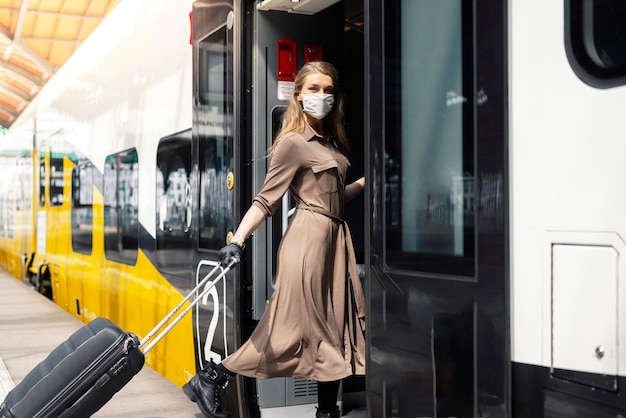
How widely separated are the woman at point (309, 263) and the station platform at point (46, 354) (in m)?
1.39

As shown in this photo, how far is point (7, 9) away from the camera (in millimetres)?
19188

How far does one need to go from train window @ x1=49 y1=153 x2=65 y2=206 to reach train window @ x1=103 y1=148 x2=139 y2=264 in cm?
253

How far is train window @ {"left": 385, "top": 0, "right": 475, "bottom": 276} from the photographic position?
1.88 meters

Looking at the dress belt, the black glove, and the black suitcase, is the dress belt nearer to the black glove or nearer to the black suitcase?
the black glove

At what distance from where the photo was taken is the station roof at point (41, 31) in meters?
19.4

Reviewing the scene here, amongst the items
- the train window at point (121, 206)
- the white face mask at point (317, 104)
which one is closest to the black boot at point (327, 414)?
the white face mask at point (317, 104)

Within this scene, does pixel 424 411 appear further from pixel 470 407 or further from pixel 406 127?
pixel 406 127

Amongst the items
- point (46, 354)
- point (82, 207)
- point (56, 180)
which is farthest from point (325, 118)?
point (56, 180)

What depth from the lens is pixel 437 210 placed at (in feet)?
6.44

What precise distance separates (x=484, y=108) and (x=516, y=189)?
0.21 metres

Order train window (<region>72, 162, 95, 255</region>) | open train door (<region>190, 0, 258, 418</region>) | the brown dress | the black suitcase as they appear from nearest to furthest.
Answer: the black suitcase
the brown dress
open train door (<region>190, 0, 258, 418</region>)
train window (<region>72, 162, 95, 255</region>)

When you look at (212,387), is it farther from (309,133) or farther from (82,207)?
(82,207)

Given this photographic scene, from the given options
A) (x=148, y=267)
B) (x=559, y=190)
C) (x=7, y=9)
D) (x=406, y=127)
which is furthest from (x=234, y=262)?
(x=7, y=9)

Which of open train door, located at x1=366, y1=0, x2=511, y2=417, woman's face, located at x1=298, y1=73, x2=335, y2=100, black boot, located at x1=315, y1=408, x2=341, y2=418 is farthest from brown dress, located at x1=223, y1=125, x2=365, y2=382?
open train door, located at x1=366, y1=0, x2=511, y2=417
